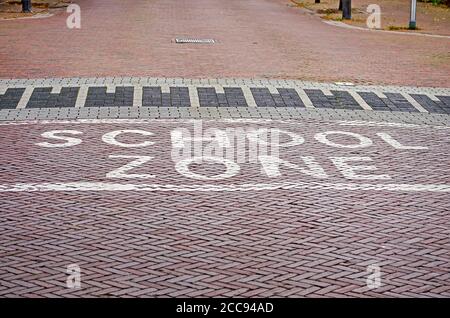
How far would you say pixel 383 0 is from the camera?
45156 millimetres

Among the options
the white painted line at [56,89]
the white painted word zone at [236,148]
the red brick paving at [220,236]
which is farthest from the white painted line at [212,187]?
the white painted line at [56,89]

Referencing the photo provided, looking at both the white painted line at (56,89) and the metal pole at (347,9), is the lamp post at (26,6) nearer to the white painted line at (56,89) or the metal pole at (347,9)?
the metal pole at (347,9)

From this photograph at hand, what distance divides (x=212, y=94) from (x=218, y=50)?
23.2 feet

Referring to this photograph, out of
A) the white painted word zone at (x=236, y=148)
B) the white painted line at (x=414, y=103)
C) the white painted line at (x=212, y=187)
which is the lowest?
the white painted line at (x=414, y=103)

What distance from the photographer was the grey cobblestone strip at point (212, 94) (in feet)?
51.6

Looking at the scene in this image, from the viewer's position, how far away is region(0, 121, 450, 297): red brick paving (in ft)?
24.4

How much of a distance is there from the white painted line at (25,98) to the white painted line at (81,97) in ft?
2.77

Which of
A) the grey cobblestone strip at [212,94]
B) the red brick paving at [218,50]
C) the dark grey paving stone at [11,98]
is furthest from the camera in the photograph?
the red brick paving at [218,50]

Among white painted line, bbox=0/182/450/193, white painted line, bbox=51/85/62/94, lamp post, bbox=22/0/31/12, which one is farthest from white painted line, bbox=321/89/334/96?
lamp post, bbox=22/0/31/12

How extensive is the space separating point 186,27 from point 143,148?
17.6 m

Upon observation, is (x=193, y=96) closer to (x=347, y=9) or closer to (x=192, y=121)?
(x=192, y=121)

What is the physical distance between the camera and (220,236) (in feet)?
28.6


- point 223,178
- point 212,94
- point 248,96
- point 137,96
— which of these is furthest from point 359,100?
point 223,178

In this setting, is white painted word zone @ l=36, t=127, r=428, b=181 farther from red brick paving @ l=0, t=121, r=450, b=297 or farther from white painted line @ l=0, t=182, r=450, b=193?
white painted line @ l=0, t=182, r=450, b=193
